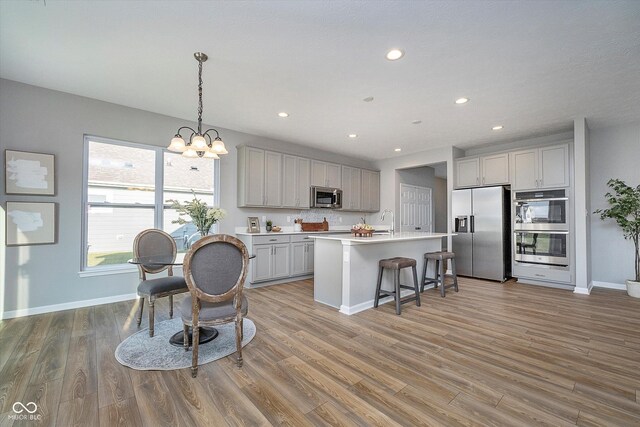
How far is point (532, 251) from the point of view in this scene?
4875mm

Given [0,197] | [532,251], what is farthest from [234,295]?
[532,251]

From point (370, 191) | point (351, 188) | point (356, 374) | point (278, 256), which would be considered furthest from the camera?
point (370, 191)

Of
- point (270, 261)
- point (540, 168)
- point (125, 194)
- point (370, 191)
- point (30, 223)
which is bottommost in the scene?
point (270, 261)

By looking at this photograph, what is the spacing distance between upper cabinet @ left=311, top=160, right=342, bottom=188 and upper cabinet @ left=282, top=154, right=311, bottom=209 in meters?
0.17

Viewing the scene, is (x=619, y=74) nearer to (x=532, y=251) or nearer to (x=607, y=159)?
(x=607, y=159)

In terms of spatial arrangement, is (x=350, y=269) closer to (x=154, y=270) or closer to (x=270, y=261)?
(x=270, y=261)

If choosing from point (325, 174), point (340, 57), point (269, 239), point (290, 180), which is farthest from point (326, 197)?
point (340, 57)

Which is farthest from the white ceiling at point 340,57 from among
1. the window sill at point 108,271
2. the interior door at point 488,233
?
the window sill at point 108,271

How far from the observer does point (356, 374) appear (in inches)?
80.9

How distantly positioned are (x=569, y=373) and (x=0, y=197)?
5847 mm

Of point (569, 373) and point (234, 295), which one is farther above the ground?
point (234, 295)

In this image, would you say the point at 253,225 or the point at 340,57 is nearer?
the point at 340,57

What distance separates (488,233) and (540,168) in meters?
1.42

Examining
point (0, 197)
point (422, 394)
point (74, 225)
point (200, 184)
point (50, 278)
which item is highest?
point (200, 184)
